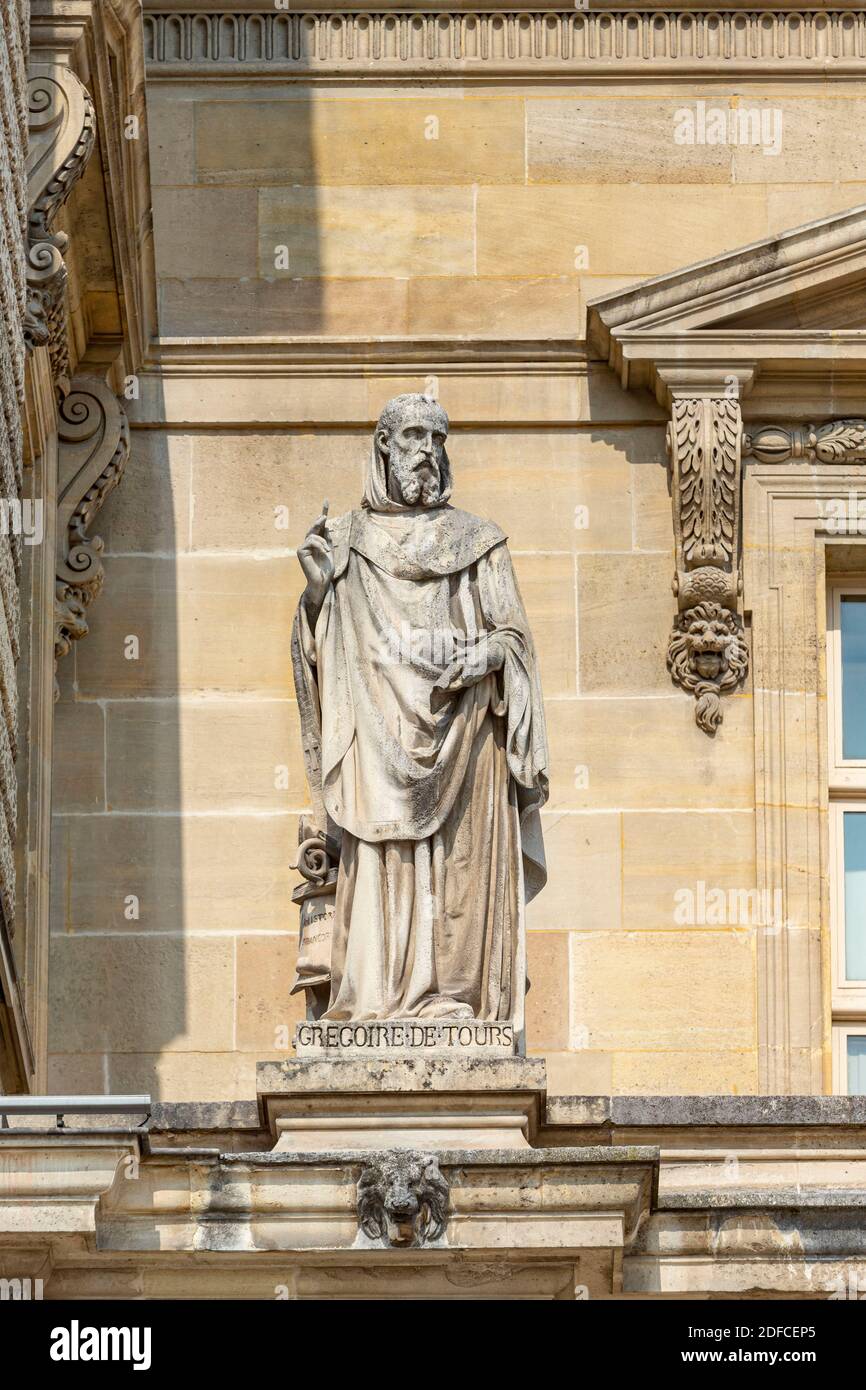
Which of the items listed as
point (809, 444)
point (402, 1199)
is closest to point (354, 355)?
point (809, 444)

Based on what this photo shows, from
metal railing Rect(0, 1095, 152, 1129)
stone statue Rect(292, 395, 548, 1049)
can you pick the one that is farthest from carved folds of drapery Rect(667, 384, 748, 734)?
metal railing Rect(0, 1095, 152, 1129)

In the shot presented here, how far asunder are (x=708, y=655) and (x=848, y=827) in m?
0.92

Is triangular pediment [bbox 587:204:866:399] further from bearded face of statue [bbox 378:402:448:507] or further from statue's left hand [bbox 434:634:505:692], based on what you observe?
statue's left hand [bbox 434:634:505:692]

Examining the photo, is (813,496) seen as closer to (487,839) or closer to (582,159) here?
(582,159)

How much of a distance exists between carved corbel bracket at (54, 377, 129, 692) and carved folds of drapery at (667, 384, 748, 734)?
2312 mm

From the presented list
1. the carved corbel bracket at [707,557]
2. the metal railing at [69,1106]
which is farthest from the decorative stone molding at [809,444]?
the metal railing at [69,1106]

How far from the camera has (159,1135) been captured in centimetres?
1586

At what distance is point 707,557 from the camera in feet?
63.6

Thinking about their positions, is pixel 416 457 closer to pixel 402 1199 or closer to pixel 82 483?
pixel 402 1199

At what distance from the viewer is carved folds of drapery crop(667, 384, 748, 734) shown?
19.3 m

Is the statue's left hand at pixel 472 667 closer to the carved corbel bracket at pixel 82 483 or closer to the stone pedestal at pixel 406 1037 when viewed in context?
the stone pedestal at pixel 406 1037

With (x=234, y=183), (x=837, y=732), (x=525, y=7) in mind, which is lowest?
(x=837, y=732)
